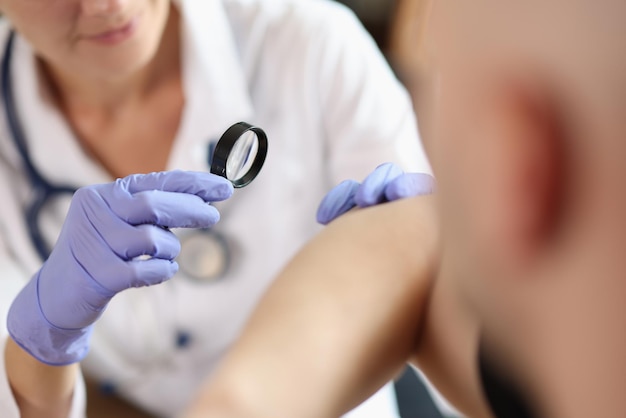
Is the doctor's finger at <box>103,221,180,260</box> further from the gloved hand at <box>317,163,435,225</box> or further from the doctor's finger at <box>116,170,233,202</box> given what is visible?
the gloved hand at <box>317,163,435,225</box>

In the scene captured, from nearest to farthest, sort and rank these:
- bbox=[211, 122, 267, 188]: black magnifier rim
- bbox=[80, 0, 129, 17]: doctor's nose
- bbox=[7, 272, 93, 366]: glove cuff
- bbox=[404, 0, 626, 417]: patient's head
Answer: bbox=[404, 0, 626, 417]: patient's head < bbox=[211, 122, 267, 188]: black magnifier rim < bbox=[7, 272, 93, 366]: glove cuff < bbox=[80, 0, 129, 17]: doctor's nose

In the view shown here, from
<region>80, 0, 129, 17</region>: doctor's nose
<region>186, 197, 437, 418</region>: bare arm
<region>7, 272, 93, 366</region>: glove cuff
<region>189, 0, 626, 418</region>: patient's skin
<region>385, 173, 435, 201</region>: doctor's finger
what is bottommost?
<region>7, 272, 93, 366</region>: glove cuff

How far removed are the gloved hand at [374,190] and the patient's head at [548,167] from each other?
26cm

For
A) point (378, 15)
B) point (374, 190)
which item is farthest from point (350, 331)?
point (378, 15)

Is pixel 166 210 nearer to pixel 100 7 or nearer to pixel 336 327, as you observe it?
pixel 336 327

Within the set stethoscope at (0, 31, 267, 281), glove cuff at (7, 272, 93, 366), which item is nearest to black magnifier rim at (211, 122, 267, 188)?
stethoscope at (0, 31, 267, 281)

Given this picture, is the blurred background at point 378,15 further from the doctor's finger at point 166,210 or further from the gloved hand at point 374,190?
the doctor's finger at point 166,210

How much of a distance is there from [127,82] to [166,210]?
1.18ft

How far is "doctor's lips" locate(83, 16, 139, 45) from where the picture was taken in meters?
0.73

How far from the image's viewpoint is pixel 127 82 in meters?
0.82

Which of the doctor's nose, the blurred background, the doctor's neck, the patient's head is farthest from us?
the blurred background

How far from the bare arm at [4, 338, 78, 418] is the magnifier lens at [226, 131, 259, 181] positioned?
0.28m

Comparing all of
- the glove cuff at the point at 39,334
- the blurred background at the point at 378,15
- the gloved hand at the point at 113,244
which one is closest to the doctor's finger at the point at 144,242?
the gloved hand at the point at 113,244

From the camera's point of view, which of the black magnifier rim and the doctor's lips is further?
the doctor's lips
